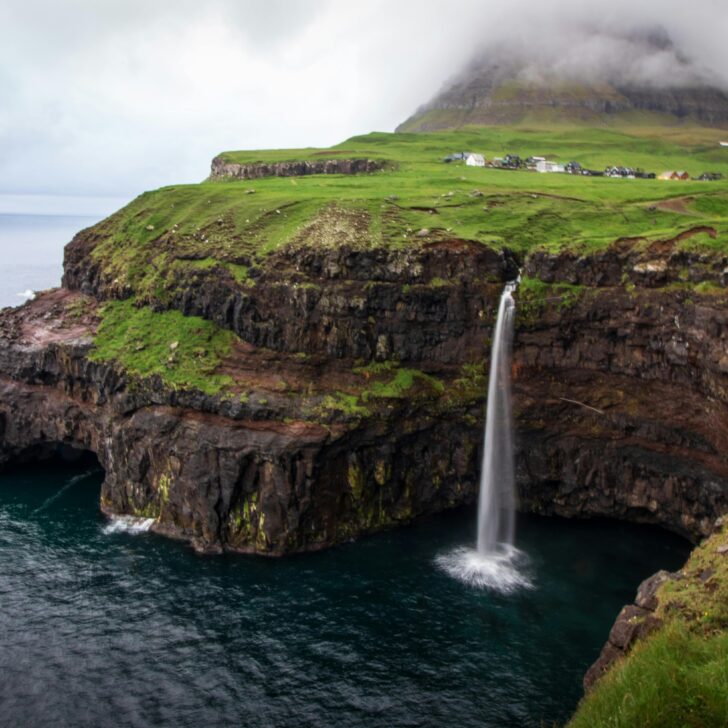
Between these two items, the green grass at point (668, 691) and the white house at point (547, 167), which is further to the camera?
the white house at point (547, 167)

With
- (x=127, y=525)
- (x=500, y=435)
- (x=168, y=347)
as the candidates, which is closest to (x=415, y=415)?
(x=500, y=435)

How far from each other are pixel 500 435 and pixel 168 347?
3279 cm

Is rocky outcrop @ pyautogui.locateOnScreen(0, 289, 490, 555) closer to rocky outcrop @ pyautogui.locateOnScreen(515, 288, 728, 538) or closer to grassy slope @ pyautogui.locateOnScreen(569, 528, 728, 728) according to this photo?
rocky outcrop @ pyautogui.locateOnScreen(515, 288, 728, 538)

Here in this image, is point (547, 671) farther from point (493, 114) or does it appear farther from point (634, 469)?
point (493, 114)

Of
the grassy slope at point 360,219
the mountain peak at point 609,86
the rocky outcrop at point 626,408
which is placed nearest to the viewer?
the rocky outcrop at point 626,408

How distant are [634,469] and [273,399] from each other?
3126cm

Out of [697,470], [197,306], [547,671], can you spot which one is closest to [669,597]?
[547,671]

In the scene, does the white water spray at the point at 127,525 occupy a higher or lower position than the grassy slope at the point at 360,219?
lower

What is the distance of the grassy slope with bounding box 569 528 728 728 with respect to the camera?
1720cm

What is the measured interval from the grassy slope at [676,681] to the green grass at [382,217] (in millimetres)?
32060

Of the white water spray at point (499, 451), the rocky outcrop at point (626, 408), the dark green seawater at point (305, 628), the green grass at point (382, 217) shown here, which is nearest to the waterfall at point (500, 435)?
the white water spray at point (499, 451)

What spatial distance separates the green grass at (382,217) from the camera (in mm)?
61438

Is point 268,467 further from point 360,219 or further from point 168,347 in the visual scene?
point 360,219

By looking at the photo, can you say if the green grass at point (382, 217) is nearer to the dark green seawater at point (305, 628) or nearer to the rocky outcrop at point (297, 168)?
the rocky outcrop at point (297, 168)
